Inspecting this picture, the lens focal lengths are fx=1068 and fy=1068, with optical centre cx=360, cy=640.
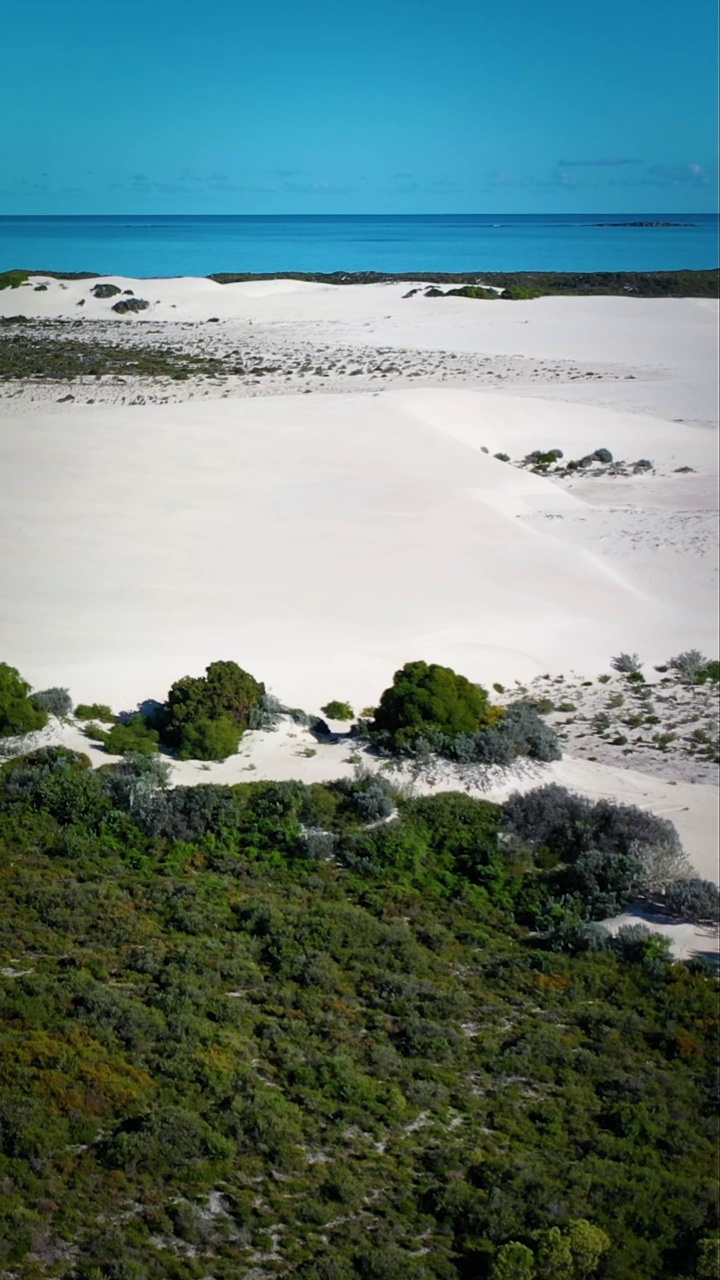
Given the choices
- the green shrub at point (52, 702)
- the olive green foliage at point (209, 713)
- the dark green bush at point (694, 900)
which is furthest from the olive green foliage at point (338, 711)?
the dark green bush at point (694, 900)

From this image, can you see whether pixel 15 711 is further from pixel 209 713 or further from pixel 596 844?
pixel 596 844

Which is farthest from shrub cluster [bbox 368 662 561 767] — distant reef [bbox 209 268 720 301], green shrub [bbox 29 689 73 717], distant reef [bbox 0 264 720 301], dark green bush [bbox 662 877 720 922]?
distant reef [bbox 209 268 720 301]

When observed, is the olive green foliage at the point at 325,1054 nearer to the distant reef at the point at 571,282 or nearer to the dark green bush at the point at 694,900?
the dark green bush at the point at 694,900

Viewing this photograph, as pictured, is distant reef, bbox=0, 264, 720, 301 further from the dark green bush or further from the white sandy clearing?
the dark green bush

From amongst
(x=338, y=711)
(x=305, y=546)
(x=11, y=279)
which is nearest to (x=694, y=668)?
(x=338, y=711)

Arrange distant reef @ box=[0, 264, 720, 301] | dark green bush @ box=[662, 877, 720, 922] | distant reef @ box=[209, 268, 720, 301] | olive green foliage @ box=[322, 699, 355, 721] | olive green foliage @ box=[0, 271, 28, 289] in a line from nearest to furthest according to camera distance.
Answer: dark green bush @ box=[662, 877, 720, 922]
olive green foliage @ box=[322, 699, 355, 721]
olive green foliage @ box=[0, 271, 28, 289]
distant reef @ box=[0, 264, 720, 301]
distant reef @ box=[209, 268, 720, 301]

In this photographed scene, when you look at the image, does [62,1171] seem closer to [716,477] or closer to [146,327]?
[146,327]

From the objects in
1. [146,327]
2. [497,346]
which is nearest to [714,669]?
[146,327]
